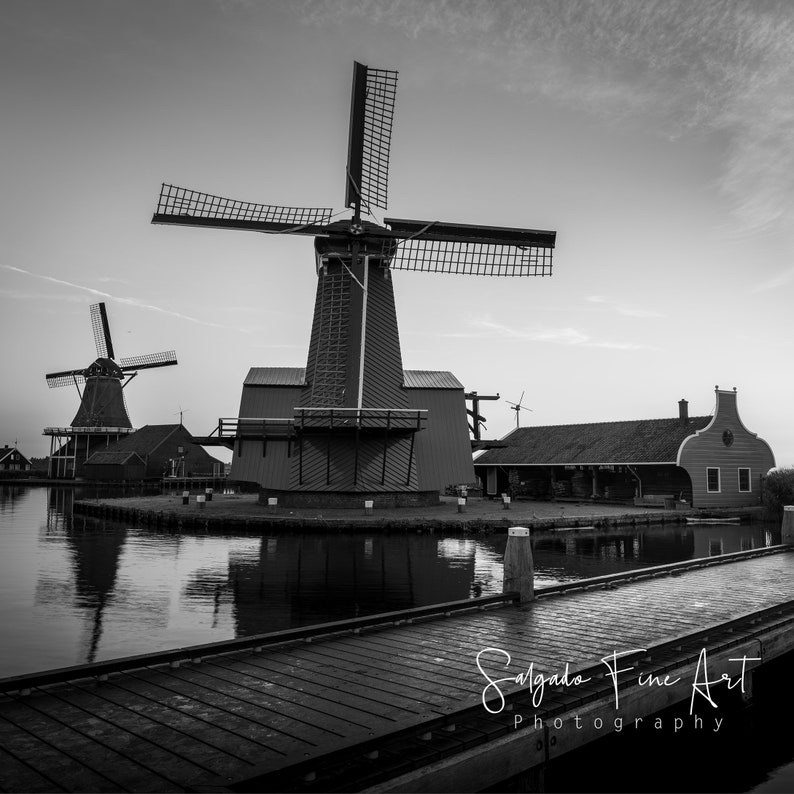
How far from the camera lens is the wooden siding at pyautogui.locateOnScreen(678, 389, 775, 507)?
34.0 meters

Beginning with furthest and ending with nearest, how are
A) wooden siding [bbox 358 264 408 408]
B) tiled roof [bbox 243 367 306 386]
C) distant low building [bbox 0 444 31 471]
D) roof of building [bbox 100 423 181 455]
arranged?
distant low building [bbox 0 444 31 471]
roof of building [bbox 100 423 181 455]
tiled roof [bbox 243 367 306 386]
wooden siding [bbox 358 264 408 408]

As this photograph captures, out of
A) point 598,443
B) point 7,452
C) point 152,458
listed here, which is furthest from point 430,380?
point 7,452

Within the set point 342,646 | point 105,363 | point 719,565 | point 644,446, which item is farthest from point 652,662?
point 105,363

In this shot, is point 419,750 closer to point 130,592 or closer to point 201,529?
point 130,592

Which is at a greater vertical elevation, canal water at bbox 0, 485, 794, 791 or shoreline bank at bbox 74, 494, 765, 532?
shoreline bank at bbox 74, 494, 765, 532

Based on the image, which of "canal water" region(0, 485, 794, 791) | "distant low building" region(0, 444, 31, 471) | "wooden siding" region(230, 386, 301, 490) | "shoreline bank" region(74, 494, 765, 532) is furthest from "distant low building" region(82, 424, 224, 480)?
"canal water" region(0, 485, 794, 791)

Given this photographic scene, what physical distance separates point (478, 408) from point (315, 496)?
751 inches

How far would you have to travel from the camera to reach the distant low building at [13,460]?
93287 millimetres

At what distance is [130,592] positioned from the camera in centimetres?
1359

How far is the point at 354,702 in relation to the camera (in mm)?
5379

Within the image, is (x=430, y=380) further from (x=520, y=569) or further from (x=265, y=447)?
(x=520, y=569)

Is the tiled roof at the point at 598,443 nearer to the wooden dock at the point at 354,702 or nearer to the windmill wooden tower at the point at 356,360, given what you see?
the windmill wooden tower at the point at 356,360

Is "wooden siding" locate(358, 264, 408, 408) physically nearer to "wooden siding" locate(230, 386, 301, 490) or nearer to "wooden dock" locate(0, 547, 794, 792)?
"wooden siding" locate(230, 386, 301, 490)

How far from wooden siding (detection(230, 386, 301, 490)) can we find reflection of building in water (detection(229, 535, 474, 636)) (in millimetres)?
8320
